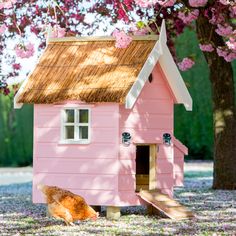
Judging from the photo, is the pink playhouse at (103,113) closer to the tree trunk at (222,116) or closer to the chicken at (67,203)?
the chicken at (67,203)

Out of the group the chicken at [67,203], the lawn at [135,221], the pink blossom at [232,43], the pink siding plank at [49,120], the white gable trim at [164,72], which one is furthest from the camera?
the pink blossom at [232,43]

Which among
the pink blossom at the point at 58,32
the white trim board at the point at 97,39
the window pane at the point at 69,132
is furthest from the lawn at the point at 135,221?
the pink blossom at the point at 58,32

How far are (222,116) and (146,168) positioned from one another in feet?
14.7

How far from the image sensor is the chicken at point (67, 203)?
1274cm

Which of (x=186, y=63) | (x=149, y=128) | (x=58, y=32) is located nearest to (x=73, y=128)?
(x=149, y=128)

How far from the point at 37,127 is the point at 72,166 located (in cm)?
98

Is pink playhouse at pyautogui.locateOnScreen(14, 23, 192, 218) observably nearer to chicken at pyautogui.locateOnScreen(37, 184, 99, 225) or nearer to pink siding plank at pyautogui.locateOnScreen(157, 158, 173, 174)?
pink siding plank at pyautogui.locateOnScreen(157, 158, 173, 174)

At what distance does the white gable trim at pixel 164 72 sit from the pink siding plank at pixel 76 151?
2.89 ft

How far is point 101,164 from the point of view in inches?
538

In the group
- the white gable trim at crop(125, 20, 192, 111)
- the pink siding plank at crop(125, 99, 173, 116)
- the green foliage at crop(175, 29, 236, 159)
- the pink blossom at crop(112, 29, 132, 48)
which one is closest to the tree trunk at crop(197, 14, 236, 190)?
the white gable trim at crop(125, 20, 192, 111)

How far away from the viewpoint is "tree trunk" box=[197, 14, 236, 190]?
19531 mm

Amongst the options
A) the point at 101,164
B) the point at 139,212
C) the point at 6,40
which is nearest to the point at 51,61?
the point at 101,164

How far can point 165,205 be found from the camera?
45.1 ft

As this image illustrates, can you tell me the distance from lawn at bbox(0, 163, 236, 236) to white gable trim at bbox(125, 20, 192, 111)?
76.3 inches
